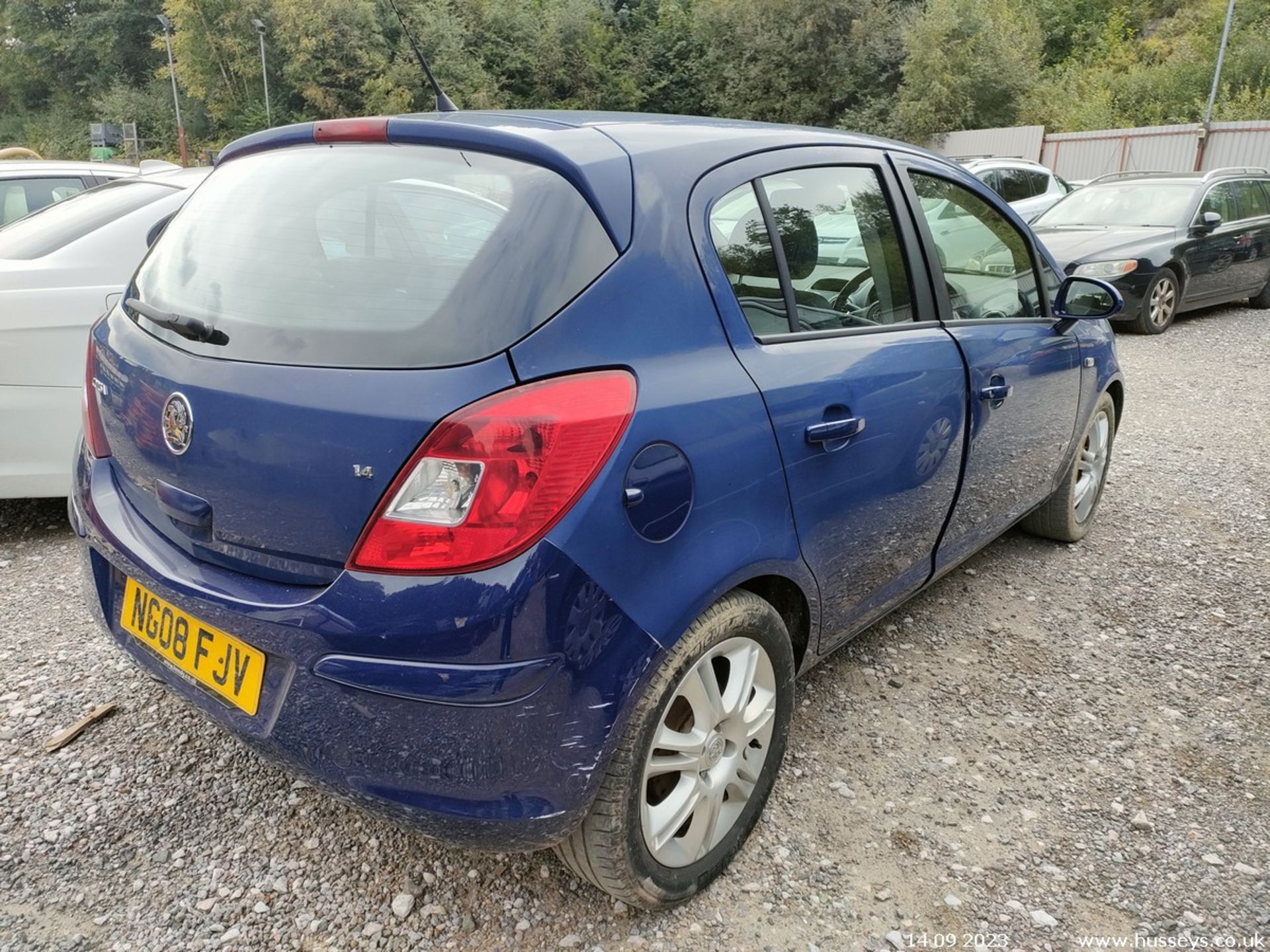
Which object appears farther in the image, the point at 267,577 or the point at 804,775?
the point at 804,775

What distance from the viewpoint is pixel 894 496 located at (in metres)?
2.49

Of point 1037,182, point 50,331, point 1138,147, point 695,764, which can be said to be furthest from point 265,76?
point 695,764

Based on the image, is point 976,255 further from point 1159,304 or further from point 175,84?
point 175,84

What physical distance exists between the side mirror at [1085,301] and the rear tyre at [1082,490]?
0.48 meters

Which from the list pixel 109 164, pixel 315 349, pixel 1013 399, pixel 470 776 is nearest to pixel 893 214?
pixel 1013 399

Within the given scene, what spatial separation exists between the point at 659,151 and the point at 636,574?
3.03ft

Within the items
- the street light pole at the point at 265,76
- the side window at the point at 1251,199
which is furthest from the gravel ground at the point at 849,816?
the street light pole at the point at 265,76

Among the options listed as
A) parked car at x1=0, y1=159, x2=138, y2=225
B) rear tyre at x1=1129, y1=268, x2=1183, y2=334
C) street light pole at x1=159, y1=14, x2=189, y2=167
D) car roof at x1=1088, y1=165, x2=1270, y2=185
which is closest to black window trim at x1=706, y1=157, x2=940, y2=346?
parked car at x1=0, y1=159, x2=138, y2=225

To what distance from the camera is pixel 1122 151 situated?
24.0m

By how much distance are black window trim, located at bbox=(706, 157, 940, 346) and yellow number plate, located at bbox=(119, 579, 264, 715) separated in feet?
4.06

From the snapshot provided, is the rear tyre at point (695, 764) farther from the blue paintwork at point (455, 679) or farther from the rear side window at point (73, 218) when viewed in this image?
the rear side window at point (73, 218)

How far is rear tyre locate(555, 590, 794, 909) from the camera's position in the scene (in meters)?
1.81

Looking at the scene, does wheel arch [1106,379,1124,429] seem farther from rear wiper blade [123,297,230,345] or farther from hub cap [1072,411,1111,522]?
rear wiper blade [123,297,230,345]

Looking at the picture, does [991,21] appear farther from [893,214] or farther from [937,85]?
[893,214]
